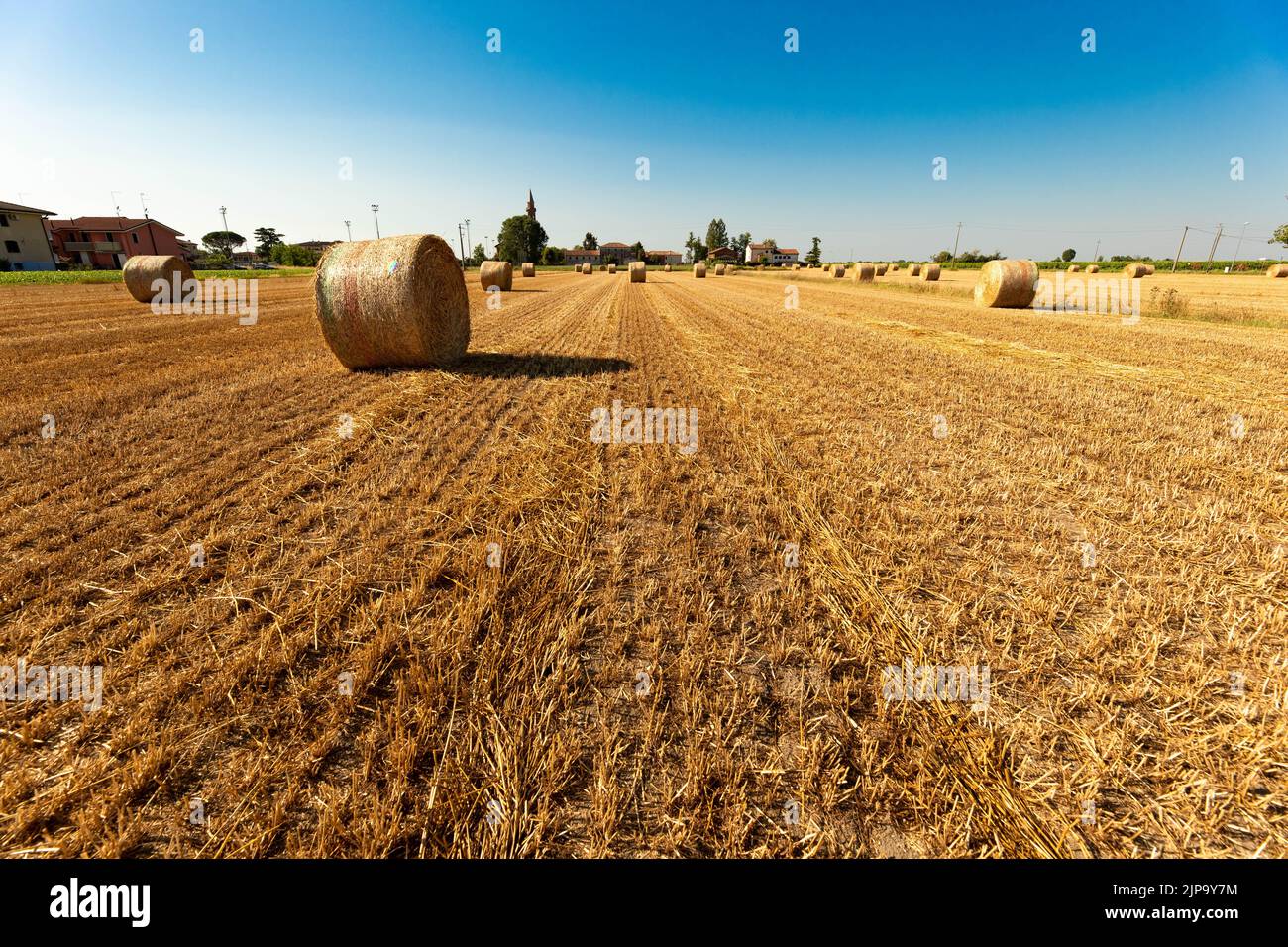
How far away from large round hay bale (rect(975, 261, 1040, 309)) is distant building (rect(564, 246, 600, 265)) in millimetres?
144425

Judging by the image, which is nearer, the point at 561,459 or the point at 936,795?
the point at 936,795

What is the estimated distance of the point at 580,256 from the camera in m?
159

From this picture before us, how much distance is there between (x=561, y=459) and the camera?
5844mm

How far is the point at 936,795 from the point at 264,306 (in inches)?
1120

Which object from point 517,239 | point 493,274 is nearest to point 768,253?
point 517,239

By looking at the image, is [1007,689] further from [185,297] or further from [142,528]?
[185,297]

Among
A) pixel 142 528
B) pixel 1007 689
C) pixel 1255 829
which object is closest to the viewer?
pixel 1255 829

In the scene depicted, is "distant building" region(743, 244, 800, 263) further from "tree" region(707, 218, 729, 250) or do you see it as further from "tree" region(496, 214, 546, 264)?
"tree" region(496, 214, 546, 264)

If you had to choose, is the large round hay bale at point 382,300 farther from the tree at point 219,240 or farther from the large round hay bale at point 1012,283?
the tree at point 219,240

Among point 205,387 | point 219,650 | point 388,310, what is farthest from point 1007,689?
point 205,387

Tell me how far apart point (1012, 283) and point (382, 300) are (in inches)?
1062

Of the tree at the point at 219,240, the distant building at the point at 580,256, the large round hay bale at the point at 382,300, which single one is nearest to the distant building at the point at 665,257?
the distant building at the point at 580,256

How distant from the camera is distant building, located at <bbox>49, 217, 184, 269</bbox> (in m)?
77.1

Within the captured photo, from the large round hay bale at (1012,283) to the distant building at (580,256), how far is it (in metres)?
144
